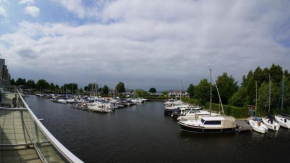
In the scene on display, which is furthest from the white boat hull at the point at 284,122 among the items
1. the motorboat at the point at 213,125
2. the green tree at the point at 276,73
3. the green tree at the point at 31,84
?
the green tree at the point at 31,84

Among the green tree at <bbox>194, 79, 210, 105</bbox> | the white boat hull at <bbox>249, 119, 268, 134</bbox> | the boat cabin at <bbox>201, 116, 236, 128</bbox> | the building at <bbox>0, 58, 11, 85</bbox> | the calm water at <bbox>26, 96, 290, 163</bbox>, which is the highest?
the building at <bbox>0, 58, 11, 85</bbox>

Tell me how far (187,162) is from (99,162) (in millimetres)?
7696

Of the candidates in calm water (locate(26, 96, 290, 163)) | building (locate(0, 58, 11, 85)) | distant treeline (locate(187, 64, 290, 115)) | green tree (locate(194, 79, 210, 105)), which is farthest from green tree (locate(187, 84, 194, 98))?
building (locate(0, 58, 11, 85))

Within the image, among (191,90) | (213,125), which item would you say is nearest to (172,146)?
(213,125)

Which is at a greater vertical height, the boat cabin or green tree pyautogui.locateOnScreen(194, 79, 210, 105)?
green tree pyautogui.locateOnScreen(194, 79, 210, 105)

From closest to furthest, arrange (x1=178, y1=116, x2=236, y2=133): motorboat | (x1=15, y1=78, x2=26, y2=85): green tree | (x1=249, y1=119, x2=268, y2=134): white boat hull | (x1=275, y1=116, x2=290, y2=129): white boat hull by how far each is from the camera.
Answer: (x1=178, y1=116, x2=236, y2=133): motorboat < (x1=249, y1=119, x2=268, y2=134): white boat hull < (x1=275, y1=116, x2=290, y2=129): white boat hull < (x1=15, y1=78, x2=26, y2=85): green tree

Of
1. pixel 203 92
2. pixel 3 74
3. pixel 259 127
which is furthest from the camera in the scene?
pixel 203 92

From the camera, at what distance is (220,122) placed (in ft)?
89.1

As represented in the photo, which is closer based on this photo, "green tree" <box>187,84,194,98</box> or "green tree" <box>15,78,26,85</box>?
"green tree" <box>187,84,194,98</box>

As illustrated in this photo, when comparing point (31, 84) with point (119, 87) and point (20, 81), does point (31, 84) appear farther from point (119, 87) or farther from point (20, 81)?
point (119, 87)

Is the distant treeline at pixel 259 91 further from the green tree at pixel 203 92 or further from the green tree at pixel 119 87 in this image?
the green tree at pixel 119 87

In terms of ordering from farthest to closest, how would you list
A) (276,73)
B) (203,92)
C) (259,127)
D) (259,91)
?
(203,92)
(276,73)
(259,91)
(259,127)

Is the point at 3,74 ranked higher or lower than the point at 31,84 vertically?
higher

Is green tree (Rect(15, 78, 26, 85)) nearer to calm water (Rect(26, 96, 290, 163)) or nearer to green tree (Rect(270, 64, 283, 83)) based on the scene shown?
calm water (Rect(26, 96, 290, 163))
